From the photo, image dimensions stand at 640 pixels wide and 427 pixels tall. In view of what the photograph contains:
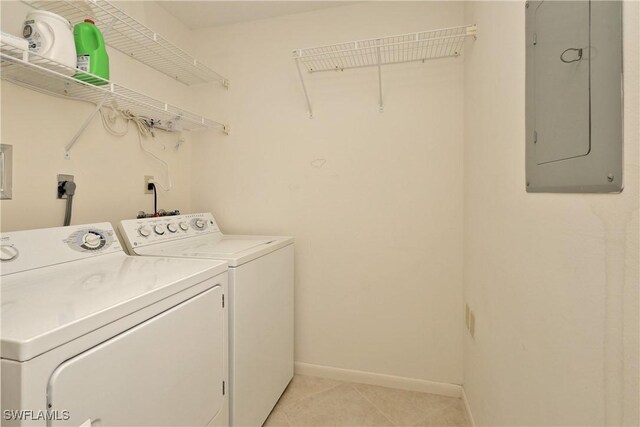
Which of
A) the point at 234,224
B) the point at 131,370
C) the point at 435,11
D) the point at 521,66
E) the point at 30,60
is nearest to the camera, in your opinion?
the point at 131,370

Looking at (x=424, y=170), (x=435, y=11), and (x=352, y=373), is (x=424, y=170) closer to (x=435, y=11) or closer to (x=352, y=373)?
(x=435, y=11)

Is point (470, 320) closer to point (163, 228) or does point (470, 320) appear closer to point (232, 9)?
point (163, 228)

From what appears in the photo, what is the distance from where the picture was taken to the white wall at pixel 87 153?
1.27 metres

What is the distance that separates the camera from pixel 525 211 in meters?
0.92

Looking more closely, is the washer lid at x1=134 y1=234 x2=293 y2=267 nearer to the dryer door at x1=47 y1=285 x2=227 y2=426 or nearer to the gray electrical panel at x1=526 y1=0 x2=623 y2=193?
the dryer door at x1=47 y1=285 x2=227 y2=426

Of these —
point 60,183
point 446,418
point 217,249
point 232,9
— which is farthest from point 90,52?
point 446,418

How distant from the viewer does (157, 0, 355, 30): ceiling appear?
2.02 m

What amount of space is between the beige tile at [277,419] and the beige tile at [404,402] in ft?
1.75

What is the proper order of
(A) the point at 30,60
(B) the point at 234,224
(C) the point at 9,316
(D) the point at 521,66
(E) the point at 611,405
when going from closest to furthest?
(E) the point at 611,405 → (C) the point at 9,316 → (D) the point at 521,66 → (A) the point at 30,60 → (B) the point at 234,224

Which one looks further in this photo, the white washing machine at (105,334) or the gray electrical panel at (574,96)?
the white washing machine at (105,334)

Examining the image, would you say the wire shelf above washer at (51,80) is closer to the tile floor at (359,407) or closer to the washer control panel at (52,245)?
the washer control panel at (52,245)

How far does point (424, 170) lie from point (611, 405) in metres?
1.53

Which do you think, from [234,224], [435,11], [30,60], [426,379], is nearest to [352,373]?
[426,379]

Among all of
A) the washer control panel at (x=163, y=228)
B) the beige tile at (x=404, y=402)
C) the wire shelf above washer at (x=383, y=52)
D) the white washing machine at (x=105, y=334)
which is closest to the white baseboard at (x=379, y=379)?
the beige tile at (x=404, y=402)
